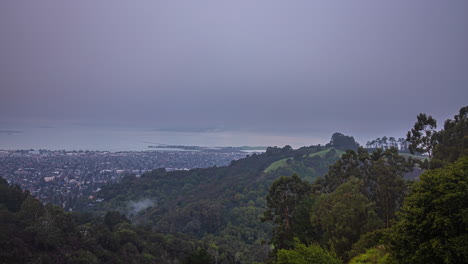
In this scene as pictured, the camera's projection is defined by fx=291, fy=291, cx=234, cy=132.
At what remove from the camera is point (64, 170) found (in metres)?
76.5

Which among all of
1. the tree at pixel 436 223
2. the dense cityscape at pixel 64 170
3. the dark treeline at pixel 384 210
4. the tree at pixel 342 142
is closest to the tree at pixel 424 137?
the dark treeline at pixel 384 210

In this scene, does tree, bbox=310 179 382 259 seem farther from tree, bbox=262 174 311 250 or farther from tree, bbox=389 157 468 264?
tree, bbox=389 157 468 264

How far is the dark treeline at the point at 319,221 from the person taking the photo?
28.7 ft

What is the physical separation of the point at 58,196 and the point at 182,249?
42432mm

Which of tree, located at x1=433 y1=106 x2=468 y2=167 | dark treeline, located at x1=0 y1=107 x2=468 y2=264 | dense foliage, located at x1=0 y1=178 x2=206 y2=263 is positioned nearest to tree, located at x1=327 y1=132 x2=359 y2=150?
dark treeline, located at x1=0 y1=107 x2=468 y2=264

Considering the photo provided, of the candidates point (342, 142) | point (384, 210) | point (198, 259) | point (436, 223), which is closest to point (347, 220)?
point (384, 210)

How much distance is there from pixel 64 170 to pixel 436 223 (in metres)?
85.1

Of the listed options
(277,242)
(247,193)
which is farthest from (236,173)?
(277,242)

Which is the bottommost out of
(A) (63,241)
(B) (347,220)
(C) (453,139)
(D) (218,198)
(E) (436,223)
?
(D) (218,198)

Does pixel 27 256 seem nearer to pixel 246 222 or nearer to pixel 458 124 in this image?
pixel 458 124

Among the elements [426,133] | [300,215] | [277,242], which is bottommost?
[277,242]

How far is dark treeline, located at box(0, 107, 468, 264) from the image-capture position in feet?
28.7

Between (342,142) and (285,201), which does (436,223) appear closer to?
(285,201)

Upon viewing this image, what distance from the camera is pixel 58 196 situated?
6569 cm
